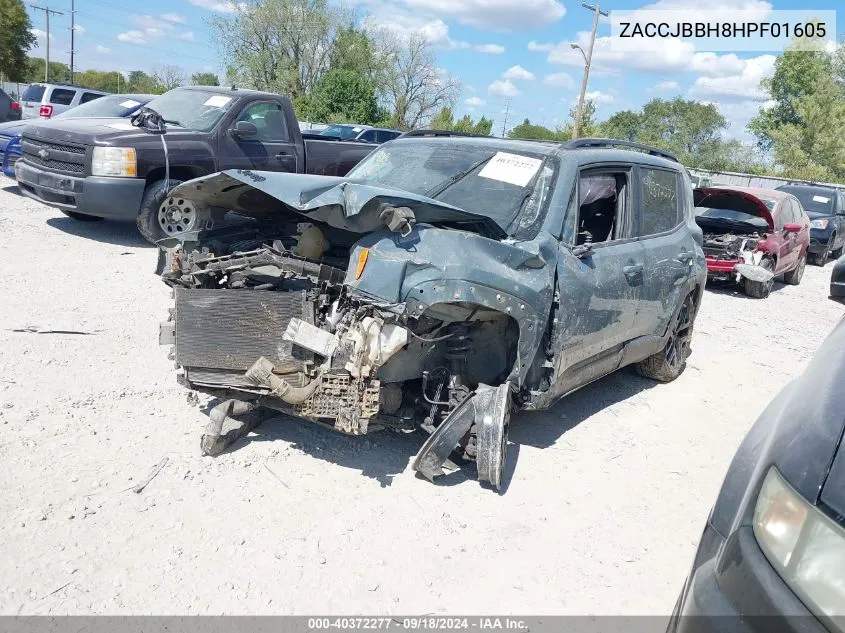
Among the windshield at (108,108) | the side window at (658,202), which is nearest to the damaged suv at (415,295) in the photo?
the side window at (658,202)

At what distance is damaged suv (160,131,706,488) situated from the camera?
3.38m

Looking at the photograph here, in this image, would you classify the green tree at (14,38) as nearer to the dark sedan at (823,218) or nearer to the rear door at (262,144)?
the rear door at (262,144)

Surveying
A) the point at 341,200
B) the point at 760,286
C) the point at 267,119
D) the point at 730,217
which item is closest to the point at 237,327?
the point at 341,200

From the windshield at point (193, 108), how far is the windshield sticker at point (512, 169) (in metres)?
5.41

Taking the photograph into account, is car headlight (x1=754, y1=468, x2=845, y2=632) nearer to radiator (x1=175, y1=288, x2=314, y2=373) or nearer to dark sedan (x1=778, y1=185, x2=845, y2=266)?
radiator (x1=175, y1=288, x2=314, y2=373)

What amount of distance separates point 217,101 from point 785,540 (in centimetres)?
889

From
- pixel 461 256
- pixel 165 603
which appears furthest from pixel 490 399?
pixel 165 603

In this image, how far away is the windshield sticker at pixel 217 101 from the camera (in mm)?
8945

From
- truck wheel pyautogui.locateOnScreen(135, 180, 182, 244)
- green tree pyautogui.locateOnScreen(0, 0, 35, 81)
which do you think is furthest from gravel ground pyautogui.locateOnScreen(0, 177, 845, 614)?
green tree pyautogui.locateOnScreen(0, 0, 35, 81)

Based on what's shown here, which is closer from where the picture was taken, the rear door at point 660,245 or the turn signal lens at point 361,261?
the turn signal lens at point 361,261

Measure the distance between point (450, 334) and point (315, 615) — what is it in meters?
1.58

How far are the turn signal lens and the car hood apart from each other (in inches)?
224

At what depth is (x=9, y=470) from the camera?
10.9 ft

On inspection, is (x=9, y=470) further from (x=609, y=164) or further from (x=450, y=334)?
(x=609, y=164)
